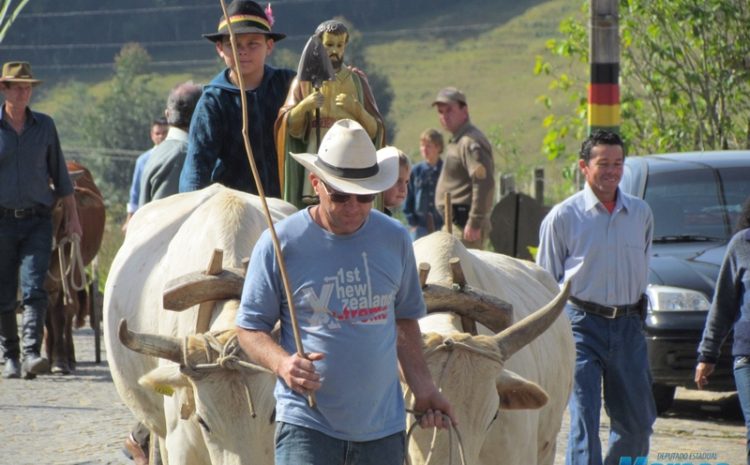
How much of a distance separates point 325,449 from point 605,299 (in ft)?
10.1

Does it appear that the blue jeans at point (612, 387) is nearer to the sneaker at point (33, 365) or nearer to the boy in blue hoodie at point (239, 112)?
the boy in blue hoodie at point (239, 112)

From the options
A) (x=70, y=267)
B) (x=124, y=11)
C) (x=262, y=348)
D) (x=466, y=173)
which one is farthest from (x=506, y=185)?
(x=124, y=11)

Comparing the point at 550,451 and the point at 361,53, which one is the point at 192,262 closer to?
the point at 550,451

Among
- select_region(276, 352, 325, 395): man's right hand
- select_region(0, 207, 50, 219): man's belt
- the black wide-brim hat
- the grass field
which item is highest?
the black wide-brim hat

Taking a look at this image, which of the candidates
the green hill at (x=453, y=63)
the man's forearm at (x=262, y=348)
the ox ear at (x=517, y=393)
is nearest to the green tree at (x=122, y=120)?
the green hill at (x=453, y=63)

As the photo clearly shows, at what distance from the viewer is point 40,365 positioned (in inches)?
496

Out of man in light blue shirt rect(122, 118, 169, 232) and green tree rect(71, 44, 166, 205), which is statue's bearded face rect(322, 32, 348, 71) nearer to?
man in light blue shirt rect(122, 118, 169, 232)

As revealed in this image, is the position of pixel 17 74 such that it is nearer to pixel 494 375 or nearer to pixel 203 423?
pixel 203 423

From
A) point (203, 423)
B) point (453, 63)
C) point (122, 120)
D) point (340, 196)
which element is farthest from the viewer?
point (453, 63)

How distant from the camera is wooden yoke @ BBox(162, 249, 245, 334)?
20.7 ft

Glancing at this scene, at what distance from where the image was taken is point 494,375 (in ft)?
19.0

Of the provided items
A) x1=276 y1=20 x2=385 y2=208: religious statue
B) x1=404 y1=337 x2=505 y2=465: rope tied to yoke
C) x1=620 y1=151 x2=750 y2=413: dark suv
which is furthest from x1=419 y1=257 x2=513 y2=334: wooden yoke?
x1=620 y1=151 x2=750 y2=413: dark suv

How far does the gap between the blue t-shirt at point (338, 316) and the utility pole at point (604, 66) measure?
6.32m

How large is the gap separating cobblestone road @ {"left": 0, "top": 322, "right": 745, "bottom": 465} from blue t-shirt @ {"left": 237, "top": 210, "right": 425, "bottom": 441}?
4.34 metres
